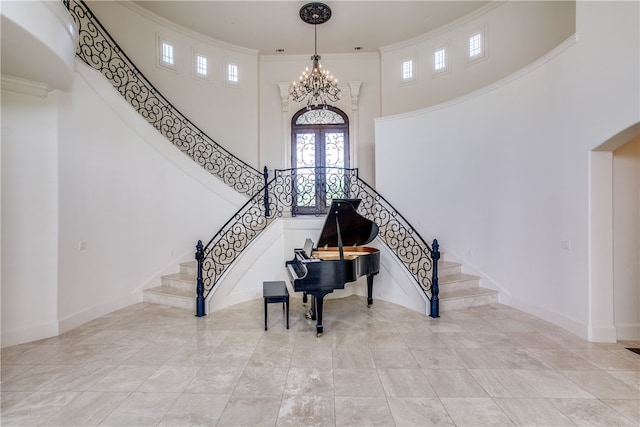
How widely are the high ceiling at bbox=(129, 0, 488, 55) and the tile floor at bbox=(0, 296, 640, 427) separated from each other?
6.43 metres

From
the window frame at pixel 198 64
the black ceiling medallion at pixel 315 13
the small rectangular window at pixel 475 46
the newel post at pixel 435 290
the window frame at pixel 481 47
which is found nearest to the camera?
the newel post at pixel 435 290

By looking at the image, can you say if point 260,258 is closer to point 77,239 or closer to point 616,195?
point 77,239

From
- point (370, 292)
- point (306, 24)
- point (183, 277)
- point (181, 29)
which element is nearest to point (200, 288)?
point (183, 277)

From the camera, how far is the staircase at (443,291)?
518 centimetres

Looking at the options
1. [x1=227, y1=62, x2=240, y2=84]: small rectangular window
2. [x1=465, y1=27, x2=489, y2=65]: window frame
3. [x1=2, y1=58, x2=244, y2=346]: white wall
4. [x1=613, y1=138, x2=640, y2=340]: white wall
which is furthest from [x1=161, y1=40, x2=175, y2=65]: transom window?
[x1=613, y1=138, x2=640, y2=340]: white wall

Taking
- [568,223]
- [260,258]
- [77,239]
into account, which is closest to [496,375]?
[568,223]

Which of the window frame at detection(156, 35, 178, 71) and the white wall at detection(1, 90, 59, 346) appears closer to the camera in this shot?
the white wall at detection(1, 90, 59, 346)

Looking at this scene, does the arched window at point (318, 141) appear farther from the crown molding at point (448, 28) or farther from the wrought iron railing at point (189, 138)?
the crown molding at point (448, 28)

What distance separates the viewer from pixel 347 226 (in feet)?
15.0

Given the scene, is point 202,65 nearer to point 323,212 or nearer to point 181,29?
point 181,29

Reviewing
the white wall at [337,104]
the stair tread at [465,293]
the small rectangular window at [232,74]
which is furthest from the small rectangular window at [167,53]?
the stair tread at [465,293]

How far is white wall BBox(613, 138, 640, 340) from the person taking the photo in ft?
12.9

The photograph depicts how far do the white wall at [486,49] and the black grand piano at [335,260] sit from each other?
191 inches

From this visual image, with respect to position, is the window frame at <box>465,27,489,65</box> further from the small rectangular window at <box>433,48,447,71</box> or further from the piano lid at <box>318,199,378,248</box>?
the piano lid at <box>318,199,378,248</box>
